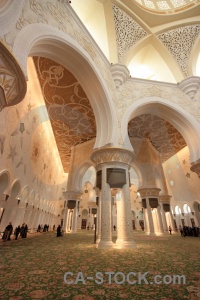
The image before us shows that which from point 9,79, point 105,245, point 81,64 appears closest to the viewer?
point 9,79

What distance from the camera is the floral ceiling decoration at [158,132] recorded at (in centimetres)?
867

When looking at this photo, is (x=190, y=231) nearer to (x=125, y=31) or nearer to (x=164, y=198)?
(x=164, y=198)

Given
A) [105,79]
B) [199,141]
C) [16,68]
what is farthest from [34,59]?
[199,141]

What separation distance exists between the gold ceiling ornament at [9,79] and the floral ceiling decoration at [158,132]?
6.96 metres

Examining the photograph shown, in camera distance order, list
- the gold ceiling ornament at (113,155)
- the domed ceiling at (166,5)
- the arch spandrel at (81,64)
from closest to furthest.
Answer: the arch spandrel at (81,64) < the gold ceiling ornament at (113,155) < the domed ceiling at (166,5)

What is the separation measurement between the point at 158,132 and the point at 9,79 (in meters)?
8.87

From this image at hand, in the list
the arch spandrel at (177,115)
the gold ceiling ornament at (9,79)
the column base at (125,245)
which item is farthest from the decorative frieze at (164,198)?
the gold ceiling ornament at (9,79)

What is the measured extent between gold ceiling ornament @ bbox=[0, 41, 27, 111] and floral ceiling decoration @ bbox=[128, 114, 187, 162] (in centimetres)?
696

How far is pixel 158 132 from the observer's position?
9.63 metres

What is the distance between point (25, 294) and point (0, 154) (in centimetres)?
435

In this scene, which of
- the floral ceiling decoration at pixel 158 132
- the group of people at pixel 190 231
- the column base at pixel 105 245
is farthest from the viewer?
the group of people at pixel 190 231

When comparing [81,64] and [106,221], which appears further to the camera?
[81,64]

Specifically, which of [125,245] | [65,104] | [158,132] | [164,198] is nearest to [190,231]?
[164,198]

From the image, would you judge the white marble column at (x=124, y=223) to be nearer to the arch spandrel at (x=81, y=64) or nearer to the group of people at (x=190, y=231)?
the arch spandrel at (x=81, y=64)
